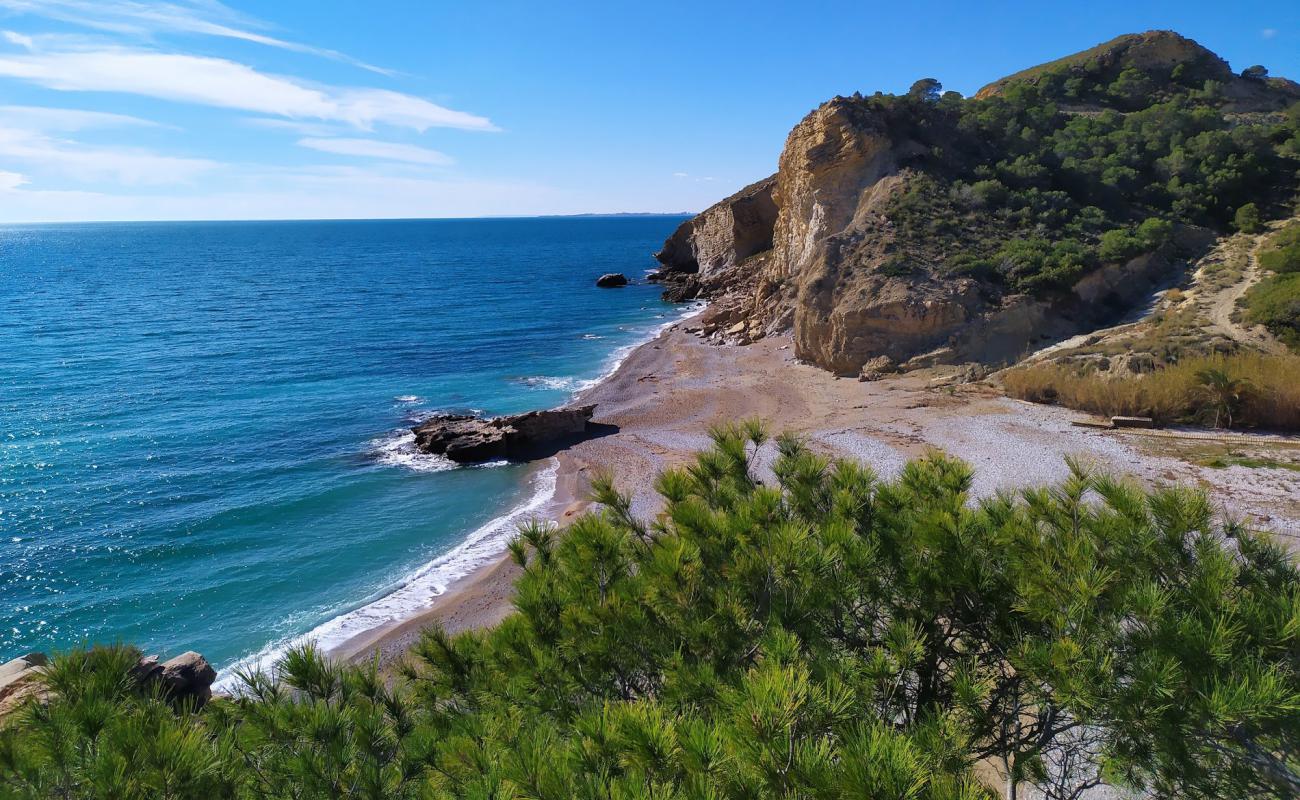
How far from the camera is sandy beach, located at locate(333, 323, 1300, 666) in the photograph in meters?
14.1

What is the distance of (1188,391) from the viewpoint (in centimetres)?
1784

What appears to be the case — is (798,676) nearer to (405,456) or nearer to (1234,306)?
(405,456)

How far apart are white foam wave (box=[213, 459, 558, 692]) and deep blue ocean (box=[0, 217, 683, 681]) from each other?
86 millimetres

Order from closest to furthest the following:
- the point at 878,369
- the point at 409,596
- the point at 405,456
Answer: the point at 409,596
the point at 405,456
the point at 878,369

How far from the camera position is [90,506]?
19672mm

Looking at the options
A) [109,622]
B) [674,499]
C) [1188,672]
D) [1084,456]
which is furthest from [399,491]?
[1188,672]

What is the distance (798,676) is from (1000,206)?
1327 inches

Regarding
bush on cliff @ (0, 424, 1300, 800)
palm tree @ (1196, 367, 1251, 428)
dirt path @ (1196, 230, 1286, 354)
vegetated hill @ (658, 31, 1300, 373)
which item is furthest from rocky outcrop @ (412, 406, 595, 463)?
dirt path @ (1196, 230, 1286, 354)

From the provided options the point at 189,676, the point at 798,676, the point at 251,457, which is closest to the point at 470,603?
the point at 189,676

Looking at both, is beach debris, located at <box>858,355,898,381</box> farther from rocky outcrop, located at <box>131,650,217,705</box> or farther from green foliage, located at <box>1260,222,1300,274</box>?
rocky outcrop, located at <box>131,650,217,705</box>

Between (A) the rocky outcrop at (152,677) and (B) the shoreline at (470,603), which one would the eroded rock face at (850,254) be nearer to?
(B) the shoreline at (470,603)

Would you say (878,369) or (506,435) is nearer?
(506,435)

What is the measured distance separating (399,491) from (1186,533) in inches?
784

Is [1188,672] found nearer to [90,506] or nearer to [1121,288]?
[90,506]
